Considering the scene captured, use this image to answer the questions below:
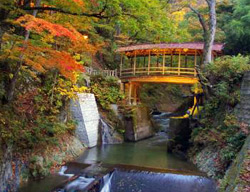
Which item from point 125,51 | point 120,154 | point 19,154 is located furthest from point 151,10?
point 125,51

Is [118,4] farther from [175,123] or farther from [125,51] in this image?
[125,51]

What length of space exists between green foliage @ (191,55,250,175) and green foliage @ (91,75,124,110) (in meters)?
5.69

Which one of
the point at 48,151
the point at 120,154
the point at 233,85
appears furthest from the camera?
the point at 120,154

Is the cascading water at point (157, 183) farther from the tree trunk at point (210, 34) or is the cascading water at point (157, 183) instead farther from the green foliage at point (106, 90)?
the green foliage at point (106, 90)

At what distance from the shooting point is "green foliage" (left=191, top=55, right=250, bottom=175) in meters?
7.71

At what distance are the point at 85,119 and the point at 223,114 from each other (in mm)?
6112

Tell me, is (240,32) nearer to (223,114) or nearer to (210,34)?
(210,34)

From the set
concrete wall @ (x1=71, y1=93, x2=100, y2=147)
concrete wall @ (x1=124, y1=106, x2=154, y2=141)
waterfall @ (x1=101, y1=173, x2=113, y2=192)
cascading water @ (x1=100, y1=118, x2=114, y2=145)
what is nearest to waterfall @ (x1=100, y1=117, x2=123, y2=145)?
cascading water @ (x1=100, y1=118, x2=114, y2=145)

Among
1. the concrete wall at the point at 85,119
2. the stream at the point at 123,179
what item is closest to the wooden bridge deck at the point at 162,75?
the concrete wall at the point at 85,119

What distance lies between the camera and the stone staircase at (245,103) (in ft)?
25.8

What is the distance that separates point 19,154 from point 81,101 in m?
4.83

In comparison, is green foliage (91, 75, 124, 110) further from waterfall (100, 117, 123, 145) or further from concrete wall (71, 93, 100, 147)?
concrete wall (71, 93, 100, 147)

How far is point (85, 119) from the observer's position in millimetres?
11719

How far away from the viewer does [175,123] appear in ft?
38.1
